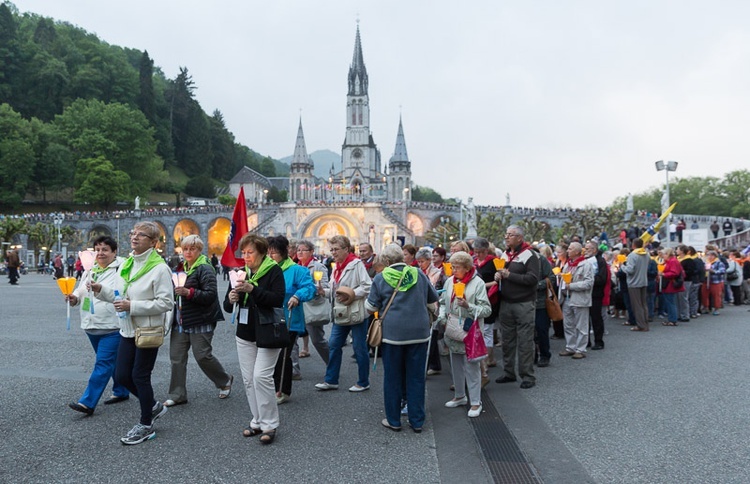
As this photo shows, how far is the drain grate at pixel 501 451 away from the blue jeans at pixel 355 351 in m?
1.46

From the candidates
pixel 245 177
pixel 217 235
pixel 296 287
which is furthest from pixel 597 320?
pixel 245 177

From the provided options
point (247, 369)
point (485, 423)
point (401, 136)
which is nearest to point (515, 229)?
point (485, 423)

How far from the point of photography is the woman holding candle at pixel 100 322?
5.12 metres

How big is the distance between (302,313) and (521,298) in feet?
8.65

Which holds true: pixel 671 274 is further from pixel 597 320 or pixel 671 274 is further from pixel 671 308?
pixel 597 320

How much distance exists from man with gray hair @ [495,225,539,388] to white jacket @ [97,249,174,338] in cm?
364

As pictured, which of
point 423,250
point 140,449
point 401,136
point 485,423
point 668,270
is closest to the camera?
point 140,449

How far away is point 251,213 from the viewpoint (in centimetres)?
6406

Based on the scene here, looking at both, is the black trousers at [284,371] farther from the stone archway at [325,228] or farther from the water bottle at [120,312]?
the stone archway at [325,228]

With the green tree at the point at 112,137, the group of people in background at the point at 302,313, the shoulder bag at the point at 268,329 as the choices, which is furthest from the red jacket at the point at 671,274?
the green tree at the point at 112,137

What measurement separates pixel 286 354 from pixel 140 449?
1.72m

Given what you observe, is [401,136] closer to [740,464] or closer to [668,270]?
[668,270]

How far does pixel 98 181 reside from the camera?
55.2m

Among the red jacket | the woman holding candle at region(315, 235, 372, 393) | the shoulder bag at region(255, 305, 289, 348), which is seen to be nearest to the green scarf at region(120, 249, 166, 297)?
the shoulder bag at region(255, 305, 289, 348)
